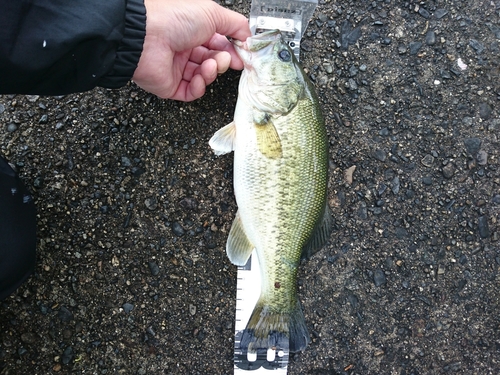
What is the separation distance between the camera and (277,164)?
207cm

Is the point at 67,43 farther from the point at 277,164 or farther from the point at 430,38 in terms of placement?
the point at 430,38

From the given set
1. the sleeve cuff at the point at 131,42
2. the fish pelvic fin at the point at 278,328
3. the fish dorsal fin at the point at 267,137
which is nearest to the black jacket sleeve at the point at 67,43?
the sleeve cuff at the point at 131,42

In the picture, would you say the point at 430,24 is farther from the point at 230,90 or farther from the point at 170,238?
the point at 170,238

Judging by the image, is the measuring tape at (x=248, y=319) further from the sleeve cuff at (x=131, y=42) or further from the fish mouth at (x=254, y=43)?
the sleeve cuff at (x=131, y=42)

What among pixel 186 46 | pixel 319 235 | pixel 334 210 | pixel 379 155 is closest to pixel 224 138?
pixel 186 46

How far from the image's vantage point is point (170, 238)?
247 cm

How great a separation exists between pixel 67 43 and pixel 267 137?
1.06 metres

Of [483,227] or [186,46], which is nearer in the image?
[186,46]

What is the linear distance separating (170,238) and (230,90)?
1.05m

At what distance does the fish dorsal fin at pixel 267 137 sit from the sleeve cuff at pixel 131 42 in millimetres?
705

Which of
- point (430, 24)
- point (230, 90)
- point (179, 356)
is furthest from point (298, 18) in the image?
point (179, 356)

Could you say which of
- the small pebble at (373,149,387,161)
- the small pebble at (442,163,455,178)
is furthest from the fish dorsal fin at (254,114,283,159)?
Result: the small pebble at (442,163,455,178)

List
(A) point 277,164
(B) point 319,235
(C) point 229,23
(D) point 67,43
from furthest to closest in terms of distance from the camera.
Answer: (B) point 319,235 < (C) point 229,23 < (A) point 277,164 < (D) point 67,43

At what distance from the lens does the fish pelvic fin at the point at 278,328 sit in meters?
2.23
